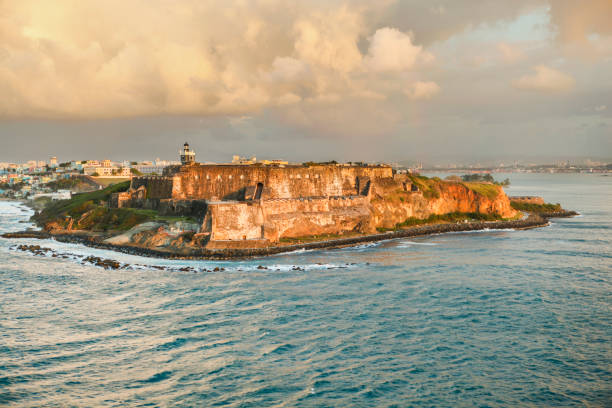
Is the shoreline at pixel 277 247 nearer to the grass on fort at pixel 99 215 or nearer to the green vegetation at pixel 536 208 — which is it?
the grass on fort at pixel 99 215

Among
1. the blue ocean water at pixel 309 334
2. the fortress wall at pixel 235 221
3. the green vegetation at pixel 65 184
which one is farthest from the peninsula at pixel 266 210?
the green vegetation at pixel 65 184

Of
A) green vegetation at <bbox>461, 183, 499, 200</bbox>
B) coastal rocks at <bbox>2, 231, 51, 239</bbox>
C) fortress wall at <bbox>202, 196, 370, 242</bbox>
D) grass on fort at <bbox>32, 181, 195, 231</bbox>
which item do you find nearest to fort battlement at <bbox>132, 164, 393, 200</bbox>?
grass on fort at <bbox>32, 181, 195, 231</bbox>

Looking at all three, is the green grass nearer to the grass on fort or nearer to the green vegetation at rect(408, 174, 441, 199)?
the grass on fort

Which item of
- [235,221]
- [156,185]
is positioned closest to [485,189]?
[235,221]

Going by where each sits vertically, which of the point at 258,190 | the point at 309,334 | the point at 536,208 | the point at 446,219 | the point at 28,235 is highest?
the point at 258,190

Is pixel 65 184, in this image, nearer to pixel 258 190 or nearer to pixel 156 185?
pixel 156 185

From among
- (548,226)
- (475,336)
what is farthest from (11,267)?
(548,226)
